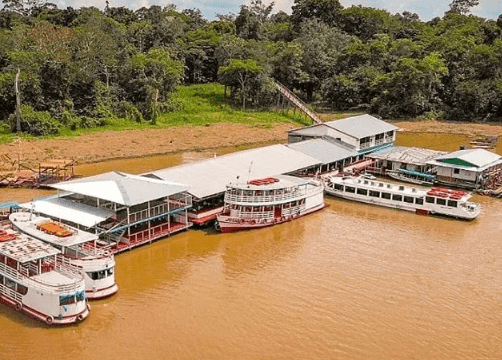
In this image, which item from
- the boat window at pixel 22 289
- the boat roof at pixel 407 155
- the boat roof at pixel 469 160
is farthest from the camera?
the boat roof at pixel 407 155

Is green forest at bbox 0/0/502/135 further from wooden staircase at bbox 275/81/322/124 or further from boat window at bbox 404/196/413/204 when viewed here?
boat window at bbox 404/196/413/204

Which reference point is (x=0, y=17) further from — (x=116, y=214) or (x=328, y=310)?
(x=328, y=310)

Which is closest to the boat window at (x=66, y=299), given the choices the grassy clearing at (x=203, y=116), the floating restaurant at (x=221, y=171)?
the floating restaurant at (x=221, y=171)

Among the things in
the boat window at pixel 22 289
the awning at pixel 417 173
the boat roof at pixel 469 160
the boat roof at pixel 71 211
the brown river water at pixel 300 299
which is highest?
the boat roof at pixel 469 160

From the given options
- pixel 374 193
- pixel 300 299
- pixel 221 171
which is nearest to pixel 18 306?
pixel 300 299

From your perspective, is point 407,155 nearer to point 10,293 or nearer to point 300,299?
point 300,299

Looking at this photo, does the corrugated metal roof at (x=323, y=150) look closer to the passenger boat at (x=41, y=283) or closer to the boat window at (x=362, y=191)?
the boat window at (x=362, y=191)
